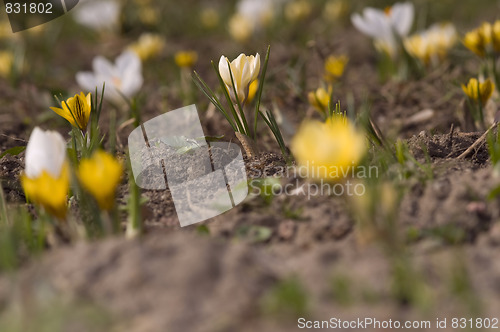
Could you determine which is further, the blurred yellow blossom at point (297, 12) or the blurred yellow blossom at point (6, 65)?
the blurred yellow blossom at point (297, 12)

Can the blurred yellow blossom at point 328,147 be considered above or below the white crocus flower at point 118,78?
below

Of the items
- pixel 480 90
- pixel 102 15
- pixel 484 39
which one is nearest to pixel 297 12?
pixel 102 15

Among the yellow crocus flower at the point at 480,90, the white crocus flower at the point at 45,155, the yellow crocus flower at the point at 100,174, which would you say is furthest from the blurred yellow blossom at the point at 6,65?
the yellow crocus flower at the point at 480,90

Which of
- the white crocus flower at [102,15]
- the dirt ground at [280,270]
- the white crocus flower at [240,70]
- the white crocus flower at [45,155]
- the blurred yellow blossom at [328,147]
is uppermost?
the white crocus flower at [102,15]

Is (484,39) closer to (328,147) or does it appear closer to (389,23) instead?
(389,23)

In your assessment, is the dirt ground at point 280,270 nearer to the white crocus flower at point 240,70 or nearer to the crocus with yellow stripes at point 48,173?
the crocus with yellow stripes at point 48,173

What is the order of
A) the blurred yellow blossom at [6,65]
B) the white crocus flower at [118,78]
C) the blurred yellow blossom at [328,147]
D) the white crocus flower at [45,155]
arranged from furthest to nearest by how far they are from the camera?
the blurred yellow blossom at [6,65], the white crocus flower at [118,78], the white crocus flower at [45,155], the blurred yellow blossom at [328,147]
